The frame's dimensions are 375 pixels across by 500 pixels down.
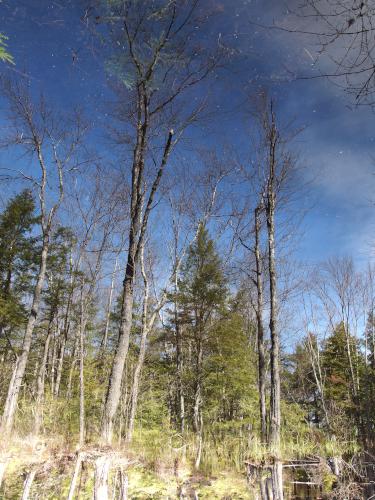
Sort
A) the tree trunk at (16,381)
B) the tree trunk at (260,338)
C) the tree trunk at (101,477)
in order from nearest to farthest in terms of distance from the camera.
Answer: the tree trunk at (101,477) < the tree trunk at (16,381) < the tree trunk at (260,338)

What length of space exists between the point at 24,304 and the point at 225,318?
30.7 feet

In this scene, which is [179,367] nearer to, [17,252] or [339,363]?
[17,252]

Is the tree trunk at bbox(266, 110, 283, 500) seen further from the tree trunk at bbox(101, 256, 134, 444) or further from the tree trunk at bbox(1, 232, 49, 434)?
the tree trunk at bbox(1, 232, 49, 434)

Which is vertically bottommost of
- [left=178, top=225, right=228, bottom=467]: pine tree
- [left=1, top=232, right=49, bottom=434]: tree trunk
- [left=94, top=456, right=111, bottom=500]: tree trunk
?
[left=94, top=456, right=111, bottom=500]: tree trunk

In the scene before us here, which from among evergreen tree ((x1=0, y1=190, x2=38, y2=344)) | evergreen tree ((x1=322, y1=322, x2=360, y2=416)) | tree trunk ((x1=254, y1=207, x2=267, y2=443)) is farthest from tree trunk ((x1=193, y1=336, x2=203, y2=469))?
evergreen tree ((x1=322, y1=322, x2=360, y2=416))

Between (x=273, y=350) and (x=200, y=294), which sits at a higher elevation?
(x=200, y=294)

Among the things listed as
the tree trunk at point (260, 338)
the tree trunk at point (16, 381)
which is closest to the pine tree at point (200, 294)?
the tree trunk at point (260, 338)

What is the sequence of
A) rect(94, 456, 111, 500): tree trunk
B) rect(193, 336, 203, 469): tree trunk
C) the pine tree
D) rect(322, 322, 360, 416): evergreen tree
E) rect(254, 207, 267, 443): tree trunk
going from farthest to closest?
rect(322, 322, 360, 416): evergreen tree
the pine tree
rect(193, 336, 203, 469): tree trunk
rect(254, 207, 267, 443): tree trunk
rect(94, 456, 111, 500): tree trunk

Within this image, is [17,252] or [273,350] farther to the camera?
[17,252]

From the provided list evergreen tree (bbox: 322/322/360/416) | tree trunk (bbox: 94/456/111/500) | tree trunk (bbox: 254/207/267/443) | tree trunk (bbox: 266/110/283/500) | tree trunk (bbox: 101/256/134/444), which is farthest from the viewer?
evergreen tree (bbox: 322/322/360/416)

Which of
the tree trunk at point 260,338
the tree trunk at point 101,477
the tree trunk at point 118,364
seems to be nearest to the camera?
the tree trunk at point 101,477

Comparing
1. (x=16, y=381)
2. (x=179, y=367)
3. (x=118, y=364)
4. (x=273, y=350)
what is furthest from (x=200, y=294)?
(x=118, y=364)

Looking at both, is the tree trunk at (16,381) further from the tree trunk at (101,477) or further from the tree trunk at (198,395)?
the tree trunk at (198,395)

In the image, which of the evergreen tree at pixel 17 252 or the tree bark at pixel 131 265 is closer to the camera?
the tree bark at pixel 131 265
